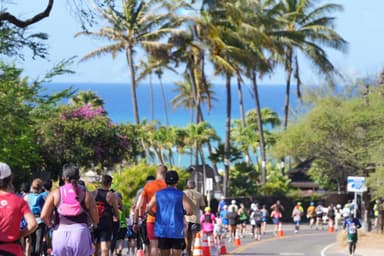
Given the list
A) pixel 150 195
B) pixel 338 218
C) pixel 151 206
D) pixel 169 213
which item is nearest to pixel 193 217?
pixel 150 195

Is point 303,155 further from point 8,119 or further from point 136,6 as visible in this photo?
point 8,119

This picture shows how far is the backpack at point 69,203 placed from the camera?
36.3 ft

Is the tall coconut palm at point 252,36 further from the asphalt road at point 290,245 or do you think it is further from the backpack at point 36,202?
the backpack at point 36,202

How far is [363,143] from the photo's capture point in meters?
57.3

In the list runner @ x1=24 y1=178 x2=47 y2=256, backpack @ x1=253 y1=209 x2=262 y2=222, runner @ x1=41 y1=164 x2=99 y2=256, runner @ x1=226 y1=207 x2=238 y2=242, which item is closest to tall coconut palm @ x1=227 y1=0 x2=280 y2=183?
backpack @ x1=253 y1=209 x2=262 y2=222

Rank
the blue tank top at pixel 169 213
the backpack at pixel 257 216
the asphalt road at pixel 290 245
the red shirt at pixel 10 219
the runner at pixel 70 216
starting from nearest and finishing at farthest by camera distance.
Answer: the red shirt at pixel 10 219 < the runner at pixel 70 216 < the blue tank top at pixel 169 213 < the asphalt road at pixel 290 245 < the backpack at pixel 257 216

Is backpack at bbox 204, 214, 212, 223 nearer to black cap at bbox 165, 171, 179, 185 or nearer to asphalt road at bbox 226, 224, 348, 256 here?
asphalt road at bbox 226, 224, 348, 256

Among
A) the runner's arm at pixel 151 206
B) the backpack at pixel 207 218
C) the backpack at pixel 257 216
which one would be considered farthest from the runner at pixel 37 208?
the backpack at pixel 257 216

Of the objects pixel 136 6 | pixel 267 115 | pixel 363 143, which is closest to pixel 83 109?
pixel 136 6

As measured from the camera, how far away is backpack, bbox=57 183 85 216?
11.1 metres

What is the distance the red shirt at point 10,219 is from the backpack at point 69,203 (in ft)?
7.72

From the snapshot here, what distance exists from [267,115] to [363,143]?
28692mm

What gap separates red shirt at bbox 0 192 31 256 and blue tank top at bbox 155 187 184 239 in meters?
4.68

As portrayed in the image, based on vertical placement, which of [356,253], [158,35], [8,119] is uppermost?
[158,35]
